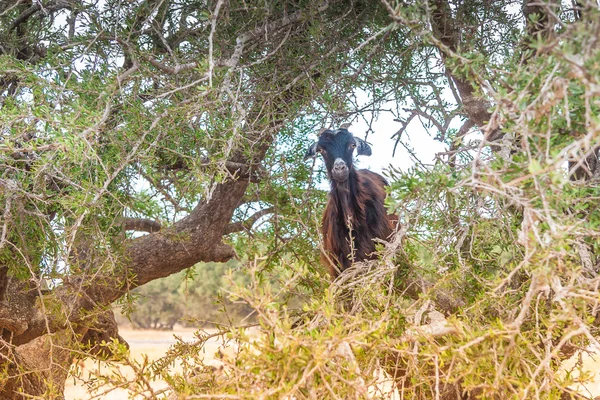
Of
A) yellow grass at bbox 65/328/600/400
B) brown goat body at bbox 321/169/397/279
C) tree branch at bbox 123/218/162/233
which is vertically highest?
tree branch at bbox 123/218/162/233

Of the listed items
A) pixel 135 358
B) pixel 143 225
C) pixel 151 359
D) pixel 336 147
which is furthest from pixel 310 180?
pixel 151 359

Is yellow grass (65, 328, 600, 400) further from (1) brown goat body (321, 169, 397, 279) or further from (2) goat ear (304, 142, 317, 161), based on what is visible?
(2) goat ear (304, 142, 317, 161)

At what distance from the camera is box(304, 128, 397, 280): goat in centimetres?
374

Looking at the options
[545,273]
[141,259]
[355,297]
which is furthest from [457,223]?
→ [141,259]

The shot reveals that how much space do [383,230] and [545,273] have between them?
2701 millimetres

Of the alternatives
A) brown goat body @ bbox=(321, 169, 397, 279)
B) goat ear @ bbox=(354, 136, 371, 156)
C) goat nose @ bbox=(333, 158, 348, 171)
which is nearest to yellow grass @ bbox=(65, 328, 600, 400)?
brown goat body @ bbox=(321, 169, 397, 279)

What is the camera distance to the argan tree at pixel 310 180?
1467 millimetres

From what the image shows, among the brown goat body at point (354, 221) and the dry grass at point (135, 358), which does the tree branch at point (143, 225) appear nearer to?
the dry grass at point (135, 358)

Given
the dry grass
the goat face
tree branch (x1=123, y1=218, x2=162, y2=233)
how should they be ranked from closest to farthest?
1. the dry grass
2. the goat face
3. tree branch (x1=123, y1=218, x2=162, y2=233)

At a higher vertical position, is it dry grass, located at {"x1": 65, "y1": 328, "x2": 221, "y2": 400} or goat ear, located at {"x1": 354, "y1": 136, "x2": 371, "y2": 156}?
goat ear, located at {"x1": 354, "y1": 136, "x2": 371, "y2": 156}

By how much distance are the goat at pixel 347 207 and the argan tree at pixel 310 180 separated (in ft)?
0.58

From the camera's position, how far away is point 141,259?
4512 mm

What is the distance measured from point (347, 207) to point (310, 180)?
513mm

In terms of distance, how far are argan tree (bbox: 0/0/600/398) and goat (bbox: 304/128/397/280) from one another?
18 cm
